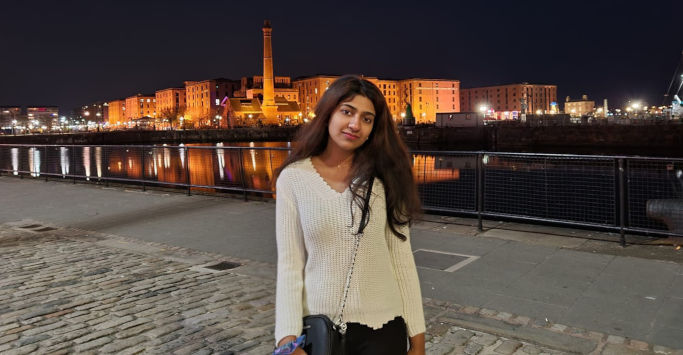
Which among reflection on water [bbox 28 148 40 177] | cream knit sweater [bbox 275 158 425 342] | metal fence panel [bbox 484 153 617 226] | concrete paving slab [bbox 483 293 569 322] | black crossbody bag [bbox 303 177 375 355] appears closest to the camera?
black crossbody bag [bbox 303 177 375 355]

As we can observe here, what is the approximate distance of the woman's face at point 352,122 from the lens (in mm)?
2252

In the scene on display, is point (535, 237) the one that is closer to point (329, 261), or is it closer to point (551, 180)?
point (551, 180)

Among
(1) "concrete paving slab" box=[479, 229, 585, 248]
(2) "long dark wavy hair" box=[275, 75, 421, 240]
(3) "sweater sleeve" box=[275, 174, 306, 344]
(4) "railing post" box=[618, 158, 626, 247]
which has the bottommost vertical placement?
(1) "concrete paving slab" box=[479, 229, 585, 248]

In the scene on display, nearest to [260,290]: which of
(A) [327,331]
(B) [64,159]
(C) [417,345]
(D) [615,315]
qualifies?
(D) [615,315]

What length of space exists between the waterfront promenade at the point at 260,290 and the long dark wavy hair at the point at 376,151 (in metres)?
2.40

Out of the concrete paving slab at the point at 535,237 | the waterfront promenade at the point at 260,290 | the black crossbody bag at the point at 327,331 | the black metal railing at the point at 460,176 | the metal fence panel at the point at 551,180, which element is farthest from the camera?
the black metal railing at the point at 460,176

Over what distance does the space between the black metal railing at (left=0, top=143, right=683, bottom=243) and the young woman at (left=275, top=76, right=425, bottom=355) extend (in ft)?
20.9

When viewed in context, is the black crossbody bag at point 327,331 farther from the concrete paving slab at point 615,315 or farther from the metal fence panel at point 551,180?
the metal fence panel at point 551,180

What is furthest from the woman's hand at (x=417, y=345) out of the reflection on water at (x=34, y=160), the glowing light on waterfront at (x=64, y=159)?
the reflection on water at (x=34, y=160)

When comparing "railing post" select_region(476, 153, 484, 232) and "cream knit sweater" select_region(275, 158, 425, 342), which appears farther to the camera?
"railing post" select_region(476, 153, 484, 232)

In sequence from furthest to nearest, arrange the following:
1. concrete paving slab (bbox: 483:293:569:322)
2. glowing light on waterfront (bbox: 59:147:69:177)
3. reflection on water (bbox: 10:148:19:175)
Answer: reflection on water (bbox: 10:148:19:175), glowing light on waterfront (bbox: 59:147:69:177), concrete paving slab (bbox: 483:293:569:322)

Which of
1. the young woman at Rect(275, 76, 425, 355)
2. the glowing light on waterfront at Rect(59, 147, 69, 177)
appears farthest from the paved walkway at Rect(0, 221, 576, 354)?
the glowing light on waterfront at Rect(59, 147, 69, 177)

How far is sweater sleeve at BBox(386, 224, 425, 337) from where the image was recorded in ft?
7.54

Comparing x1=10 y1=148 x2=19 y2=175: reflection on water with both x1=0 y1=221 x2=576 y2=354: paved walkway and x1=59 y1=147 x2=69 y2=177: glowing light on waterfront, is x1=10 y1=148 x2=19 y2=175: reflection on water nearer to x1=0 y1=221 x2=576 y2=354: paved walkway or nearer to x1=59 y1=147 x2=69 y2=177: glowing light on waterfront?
x1=59 y1=147 x2=69 y2=177: glowing light on waterfront
